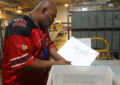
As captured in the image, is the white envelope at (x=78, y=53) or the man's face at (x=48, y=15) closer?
the white envelope at (x=78, y=53)

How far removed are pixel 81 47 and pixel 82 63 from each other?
12cm

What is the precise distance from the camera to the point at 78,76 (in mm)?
512

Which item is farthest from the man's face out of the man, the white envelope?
the white envelope

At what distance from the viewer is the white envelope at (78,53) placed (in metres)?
0.79

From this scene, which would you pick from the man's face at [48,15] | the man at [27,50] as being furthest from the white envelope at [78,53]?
the man's face at [48,15]

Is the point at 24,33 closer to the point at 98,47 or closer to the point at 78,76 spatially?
the point at 78,76

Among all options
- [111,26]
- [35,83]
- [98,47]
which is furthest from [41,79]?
[111,26]

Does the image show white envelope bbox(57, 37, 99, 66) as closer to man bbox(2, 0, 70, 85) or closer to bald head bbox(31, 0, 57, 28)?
man bbox(2, 0, 70, 85)

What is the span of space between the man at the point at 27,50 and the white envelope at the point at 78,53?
0.17ft

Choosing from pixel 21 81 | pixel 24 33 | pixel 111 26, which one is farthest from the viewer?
pixel 111 26

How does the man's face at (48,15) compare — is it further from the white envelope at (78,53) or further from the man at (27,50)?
the white envelope at (78,53)

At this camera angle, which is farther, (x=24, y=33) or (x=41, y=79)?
(x=41, y=79)

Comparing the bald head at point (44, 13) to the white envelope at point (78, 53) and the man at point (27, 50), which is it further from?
the white envelope at point (78, 53)

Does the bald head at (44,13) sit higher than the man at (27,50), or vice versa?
the bald head at (44,13)
